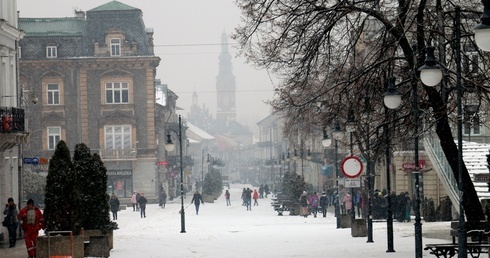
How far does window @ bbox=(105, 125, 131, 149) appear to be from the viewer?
86.7 metres

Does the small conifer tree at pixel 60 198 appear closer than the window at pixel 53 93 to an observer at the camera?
Yes

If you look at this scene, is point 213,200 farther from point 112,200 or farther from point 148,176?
point 112,200

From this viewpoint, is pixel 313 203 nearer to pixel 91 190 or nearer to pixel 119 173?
pixel 91 190

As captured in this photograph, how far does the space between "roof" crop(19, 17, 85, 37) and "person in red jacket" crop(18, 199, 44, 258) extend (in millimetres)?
61345

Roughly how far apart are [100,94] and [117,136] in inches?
138

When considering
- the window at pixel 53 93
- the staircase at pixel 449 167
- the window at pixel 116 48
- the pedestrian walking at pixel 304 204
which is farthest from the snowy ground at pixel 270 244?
the window at pixel 53 93

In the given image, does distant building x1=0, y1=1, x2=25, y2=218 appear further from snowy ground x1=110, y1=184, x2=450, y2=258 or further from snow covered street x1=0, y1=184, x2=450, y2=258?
snowy ground x1=110, y1=184, x2=450, y2=258

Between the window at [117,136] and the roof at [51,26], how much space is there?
308 inches

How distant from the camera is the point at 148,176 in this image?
86.2 m

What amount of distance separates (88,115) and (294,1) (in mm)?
63631

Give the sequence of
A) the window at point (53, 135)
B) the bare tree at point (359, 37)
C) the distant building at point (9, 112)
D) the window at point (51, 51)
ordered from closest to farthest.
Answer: the bare tree at point (359, 37) → the distant building at point (9, 112) → the window at point (51, 51) → the window at point (53, 135)

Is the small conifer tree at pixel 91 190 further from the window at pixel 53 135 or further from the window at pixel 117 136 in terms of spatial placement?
the window at pixel 53 135

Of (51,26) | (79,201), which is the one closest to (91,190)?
(79,201)

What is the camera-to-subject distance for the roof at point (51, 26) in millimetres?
86938
